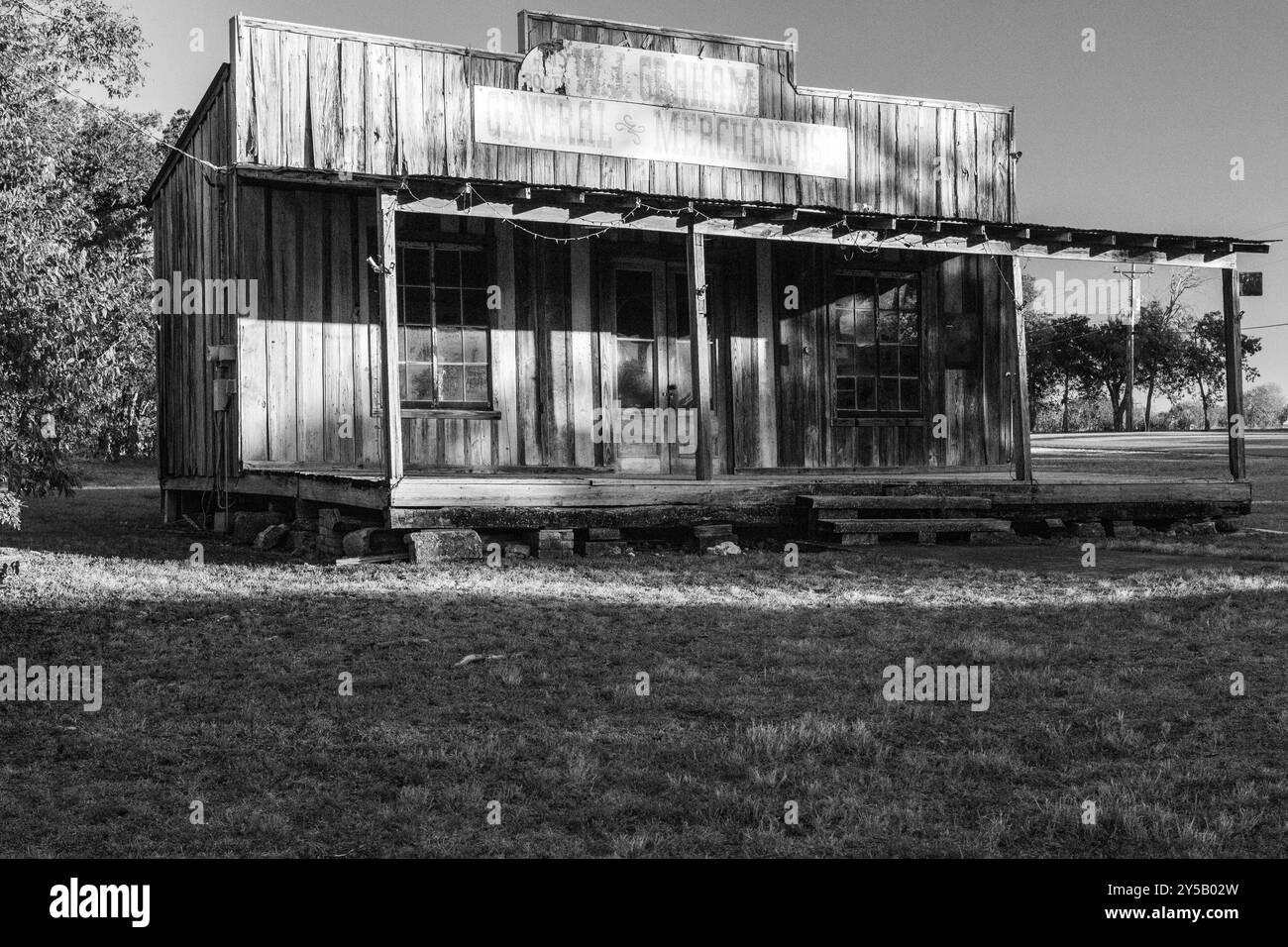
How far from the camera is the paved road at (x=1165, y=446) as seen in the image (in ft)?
110

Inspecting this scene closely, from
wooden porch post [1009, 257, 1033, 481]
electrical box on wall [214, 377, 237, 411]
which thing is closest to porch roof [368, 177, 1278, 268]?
wooden porch post [1009, 257, 1033, 481]

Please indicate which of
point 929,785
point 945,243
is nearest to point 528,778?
point 929,785

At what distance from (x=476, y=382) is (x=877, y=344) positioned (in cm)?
545

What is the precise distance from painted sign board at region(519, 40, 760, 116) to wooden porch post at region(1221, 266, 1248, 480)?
612cm

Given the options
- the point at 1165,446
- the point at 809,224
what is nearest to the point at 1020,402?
the point at 809,224

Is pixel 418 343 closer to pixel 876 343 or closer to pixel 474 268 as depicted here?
pixel 474 268

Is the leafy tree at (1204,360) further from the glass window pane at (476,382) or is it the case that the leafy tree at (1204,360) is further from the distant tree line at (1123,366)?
the glass window pane at (476,382)

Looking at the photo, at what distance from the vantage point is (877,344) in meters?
16.4

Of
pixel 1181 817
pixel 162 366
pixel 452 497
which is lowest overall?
pixel 1181 817

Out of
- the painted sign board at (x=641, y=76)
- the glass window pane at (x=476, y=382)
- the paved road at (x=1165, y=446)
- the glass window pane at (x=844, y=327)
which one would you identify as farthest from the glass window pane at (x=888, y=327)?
the paved road at (x=1165, y=446)

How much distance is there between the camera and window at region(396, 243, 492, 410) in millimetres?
14078

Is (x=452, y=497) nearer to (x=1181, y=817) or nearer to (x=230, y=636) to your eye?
(x=230, y=636)

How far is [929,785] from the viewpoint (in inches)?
185
